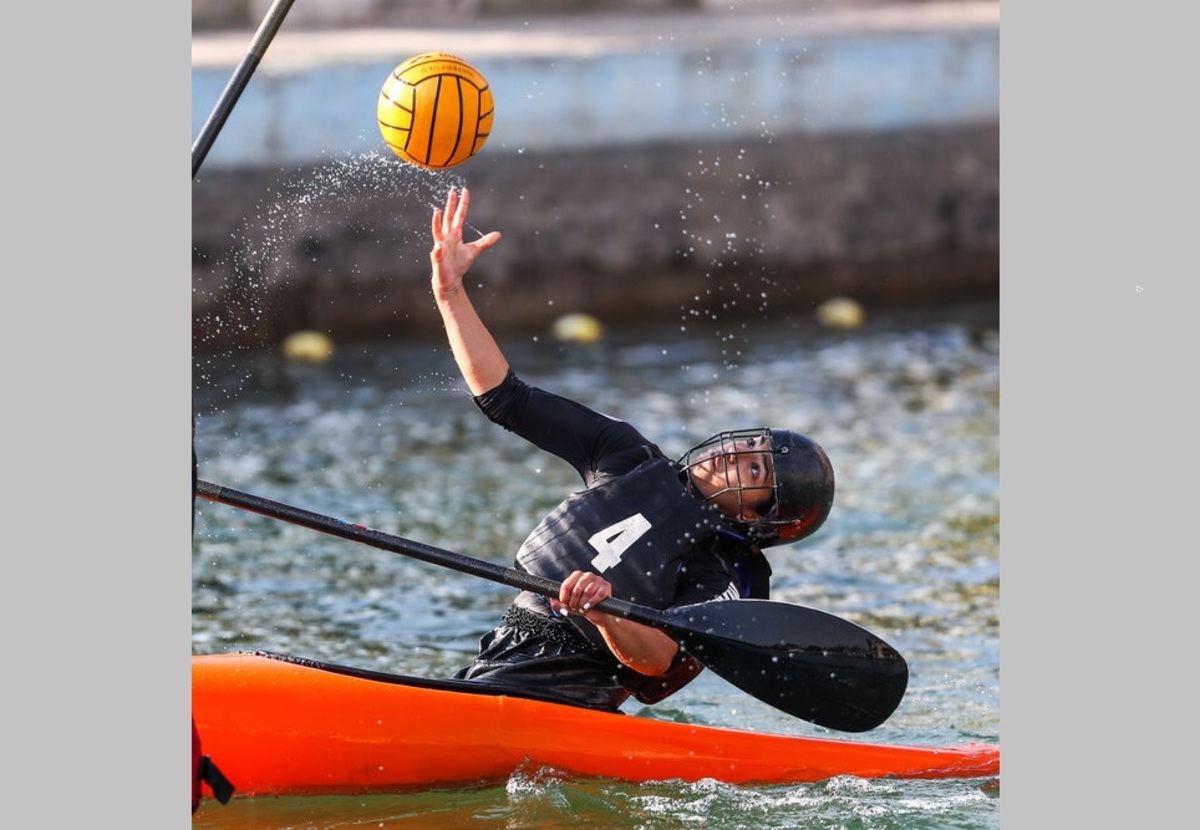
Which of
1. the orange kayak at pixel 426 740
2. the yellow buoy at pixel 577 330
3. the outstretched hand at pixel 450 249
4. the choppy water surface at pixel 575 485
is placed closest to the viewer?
the orange kayak at pixel 426 740

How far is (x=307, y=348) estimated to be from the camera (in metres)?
13.0

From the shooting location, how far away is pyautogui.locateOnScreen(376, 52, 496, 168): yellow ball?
219 inches

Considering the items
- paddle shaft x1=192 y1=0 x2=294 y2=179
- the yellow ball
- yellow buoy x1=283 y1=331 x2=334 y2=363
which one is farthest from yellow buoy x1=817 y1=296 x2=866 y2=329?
paddle shaft x1=192 y1=0 x2=294 y2=179

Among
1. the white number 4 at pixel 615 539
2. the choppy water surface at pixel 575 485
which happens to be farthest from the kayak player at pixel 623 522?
the choppy water surface at pixel 575 485

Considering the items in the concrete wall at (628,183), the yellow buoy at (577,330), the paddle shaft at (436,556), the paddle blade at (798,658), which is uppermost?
the concrete wall at (628,183)

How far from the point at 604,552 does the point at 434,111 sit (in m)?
1.57

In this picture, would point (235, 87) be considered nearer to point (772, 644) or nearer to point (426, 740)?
point (426, 740)

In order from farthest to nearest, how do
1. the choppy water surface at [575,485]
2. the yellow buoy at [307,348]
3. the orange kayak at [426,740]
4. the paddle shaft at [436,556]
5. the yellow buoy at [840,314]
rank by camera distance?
the yellow buoy at [840,314] < the yellow buoy at [307,348] < the choppy water surface at [575,485] < the orange kayak at [426,740] < the paddle shaft at [436,556]

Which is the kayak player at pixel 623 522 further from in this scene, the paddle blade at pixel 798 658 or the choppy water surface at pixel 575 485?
the choppy water surface at pixel 575 485

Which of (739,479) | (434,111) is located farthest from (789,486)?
(434,111)

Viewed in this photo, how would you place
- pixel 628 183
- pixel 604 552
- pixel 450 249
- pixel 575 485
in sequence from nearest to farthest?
pixel 604 552, pixel 450 249, pixel 575 485, pixel 628 183

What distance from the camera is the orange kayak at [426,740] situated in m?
4.88

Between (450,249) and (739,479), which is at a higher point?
(450,249)

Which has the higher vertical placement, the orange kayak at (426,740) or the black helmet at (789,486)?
the black helmet at (789,486)
